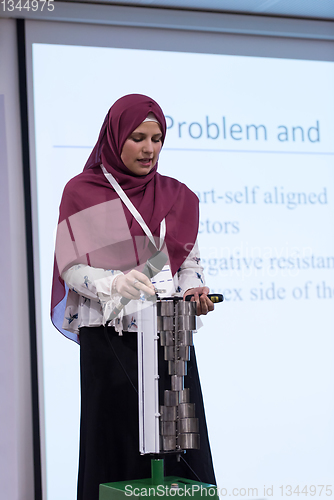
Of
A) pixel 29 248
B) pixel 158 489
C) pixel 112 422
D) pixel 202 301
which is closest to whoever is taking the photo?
pixel 158 489

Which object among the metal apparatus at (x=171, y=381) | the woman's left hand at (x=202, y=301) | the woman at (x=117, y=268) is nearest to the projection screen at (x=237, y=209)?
the woman at (x=117, y=268)

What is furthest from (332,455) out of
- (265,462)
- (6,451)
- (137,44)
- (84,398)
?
(137,44)

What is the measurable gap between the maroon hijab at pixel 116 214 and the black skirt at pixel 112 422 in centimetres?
19

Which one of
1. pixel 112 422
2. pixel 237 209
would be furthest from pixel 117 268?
pixel 237 209

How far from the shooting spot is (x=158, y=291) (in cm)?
132

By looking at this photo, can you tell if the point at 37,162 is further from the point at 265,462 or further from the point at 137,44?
the point at 265,462

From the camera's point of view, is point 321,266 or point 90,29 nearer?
point 90,29

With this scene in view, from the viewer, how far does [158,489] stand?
1209 mm

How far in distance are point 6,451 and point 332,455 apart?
1676 mm

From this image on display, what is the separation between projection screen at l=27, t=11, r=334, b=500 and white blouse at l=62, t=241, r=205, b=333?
1.33 m

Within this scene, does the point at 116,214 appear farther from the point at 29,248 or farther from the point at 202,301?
the point at 29,248

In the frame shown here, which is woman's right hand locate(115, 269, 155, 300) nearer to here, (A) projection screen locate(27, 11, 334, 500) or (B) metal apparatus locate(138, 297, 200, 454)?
(B) metal apparatus locate(138, 297, 200, 454)

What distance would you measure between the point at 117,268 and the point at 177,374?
0.41 meters

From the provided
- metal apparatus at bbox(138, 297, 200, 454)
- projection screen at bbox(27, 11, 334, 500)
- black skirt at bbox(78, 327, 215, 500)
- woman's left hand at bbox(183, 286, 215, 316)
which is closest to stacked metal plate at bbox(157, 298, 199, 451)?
metal apparatus at bbox(138, 297, 200, 454)
